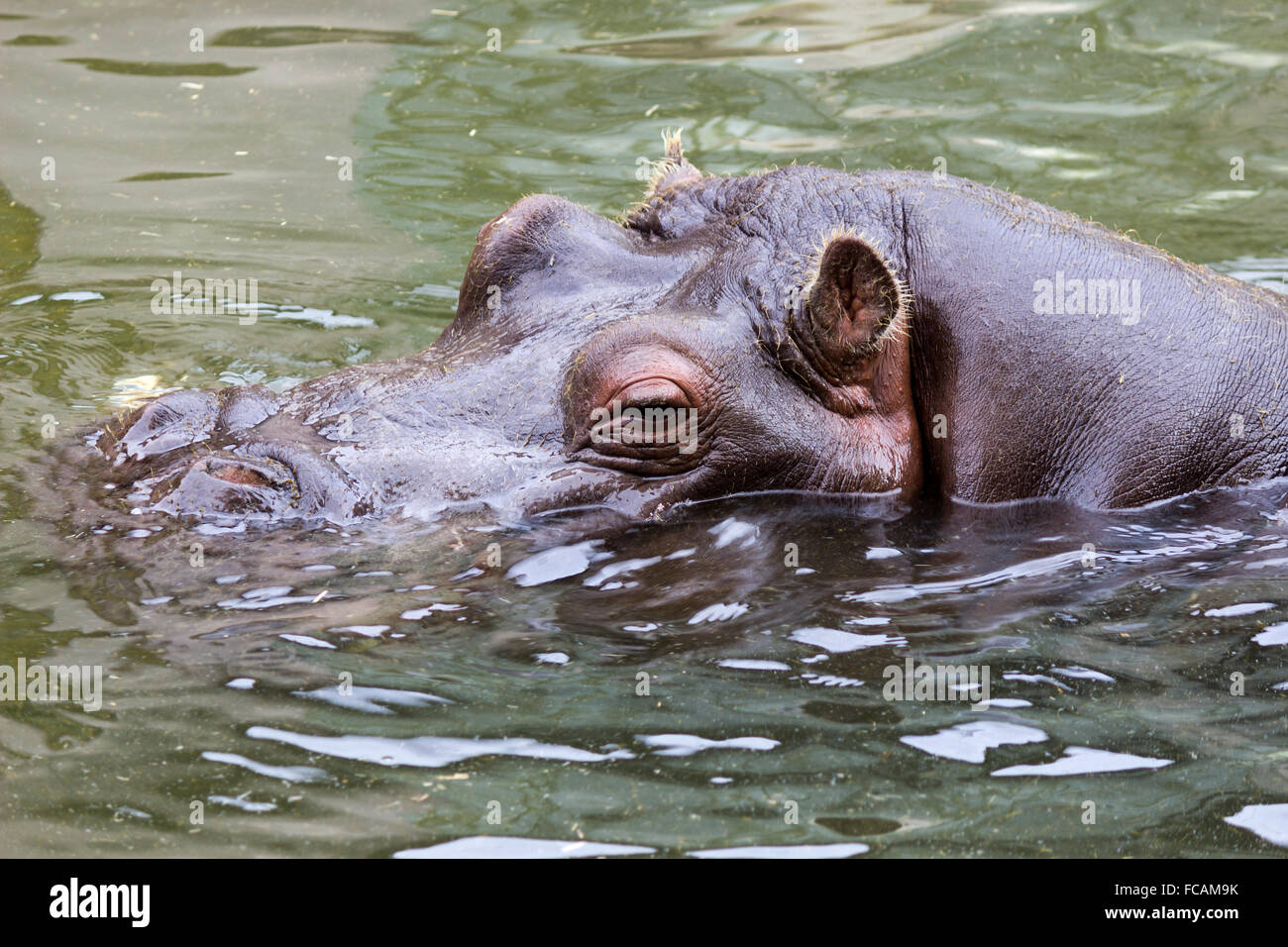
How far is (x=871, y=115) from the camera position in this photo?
36.4ft

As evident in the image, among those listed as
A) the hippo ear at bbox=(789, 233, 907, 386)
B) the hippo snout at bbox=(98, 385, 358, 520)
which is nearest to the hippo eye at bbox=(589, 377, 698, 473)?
the hippo ear at bbox=(789, 233, 907, 386)

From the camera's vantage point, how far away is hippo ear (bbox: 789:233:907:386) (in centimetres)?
504

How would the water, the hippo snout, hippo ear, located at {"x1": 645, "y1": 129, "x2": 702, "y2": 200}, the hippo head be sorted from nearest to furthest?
the water → the hippo snout → the hippo head → hippo ear, located at {"x1": 645, "y1": 129, "x2": 702, "y2": 200}

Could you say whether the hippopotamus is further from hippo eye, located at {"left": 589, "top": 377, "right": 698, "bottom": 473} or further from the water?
the water

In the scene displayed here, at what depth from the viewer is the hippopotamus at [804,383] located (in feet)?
16.6

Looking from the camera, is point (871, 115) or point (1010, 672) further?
point (871, 115)

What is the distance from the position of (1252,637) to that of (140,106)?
9163 millimetres

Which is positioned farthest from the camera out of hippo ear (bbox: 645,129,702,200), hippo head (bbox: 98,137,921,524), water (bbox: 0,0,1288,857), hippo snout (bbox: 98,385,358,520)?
hippo ear (bbox: 645,129,702,200)

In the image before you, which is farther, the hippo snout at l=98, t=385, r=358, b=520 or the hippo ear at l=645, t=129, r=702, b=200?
the hippo ear at l=645, t=129, r=702, b=200

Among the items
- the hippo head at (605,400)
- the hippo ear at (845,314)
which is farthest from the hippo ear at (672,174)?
the hippo ear at (845,314)

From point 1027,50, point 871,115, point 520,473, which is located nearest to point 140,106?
point 871,115

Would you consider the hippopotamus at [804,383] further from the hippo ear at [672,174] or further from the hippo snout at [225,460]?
the hippo ear at [672,174]

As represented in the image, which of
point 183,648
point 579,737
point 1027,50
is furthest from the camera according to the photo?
point 1027,50
